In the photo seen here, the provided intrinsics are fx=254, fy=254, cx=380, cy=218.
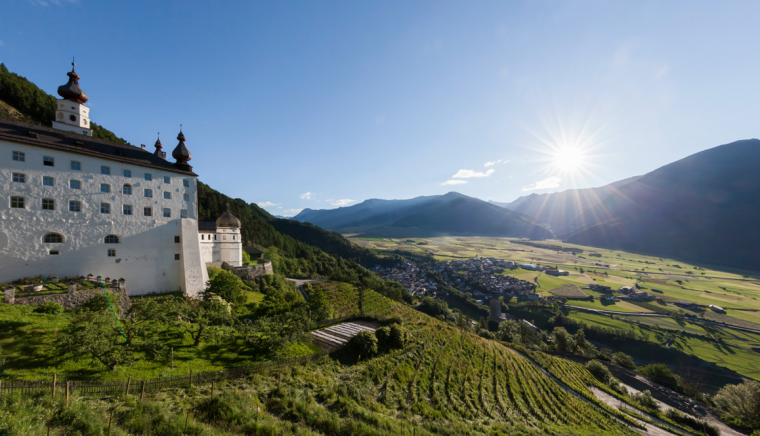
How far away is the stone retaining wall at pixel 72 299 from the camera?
61.2 feet

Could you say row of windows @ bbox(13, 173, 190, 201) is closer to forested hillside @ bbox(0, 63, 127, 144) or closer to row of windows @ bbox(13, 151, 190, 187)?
row of windows @ bbox(13, 151, 190, 187)

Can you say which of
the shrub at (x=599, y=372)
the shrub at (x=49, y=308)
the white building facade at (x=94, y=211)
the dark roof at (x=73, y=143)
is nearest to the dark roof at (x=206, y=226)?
the white building facade at (x=94, y=211)

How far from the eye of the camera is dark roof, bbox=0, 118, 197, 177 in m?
22.9

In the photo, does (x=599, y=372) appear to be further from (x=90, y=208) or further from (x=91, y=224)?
(x=90, y=208)

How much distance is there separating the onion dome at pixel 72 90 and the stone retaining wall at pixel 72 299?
28.5m

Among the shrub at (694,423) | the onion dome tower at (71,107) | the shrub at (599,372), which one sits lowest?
the shrub at (599,372)

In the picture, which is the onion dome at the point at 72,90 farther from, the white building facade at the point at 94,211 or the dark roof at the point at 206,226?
the dark roof at the point at 206,226

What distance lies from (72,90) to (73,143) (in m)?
13.9

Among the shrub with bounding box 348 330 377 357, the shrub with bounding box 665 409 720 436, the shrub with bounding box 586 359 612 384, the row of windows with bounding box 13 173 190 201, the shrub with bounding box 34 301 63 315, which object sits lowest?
the shrub with bounding box 586 359 612 384

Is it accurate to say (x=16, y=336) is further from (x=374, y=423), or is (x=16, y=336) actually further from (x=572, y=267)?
(x=572, y=267)

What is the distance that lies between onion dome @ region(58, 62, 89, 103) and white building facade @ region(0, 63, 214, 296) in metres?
0.42

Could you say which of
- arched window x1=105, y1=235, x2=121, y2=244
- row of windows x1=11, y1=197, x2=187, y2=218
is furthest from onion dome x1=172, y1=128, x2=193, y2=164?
arched window x1=105, y1=235, x2=121, y2=244

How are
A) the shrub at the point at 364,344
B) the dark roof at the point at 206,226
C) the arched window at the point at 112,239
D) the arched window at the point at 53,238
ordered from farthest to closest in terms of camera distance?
the dark roof at the point at 206,226, the arched window at the point at 112,239, the arched window at the point at 53,238, the shrub at the point at 364,344

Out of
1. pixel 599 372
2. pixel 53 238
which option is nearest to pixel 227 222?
pixel 53 238
